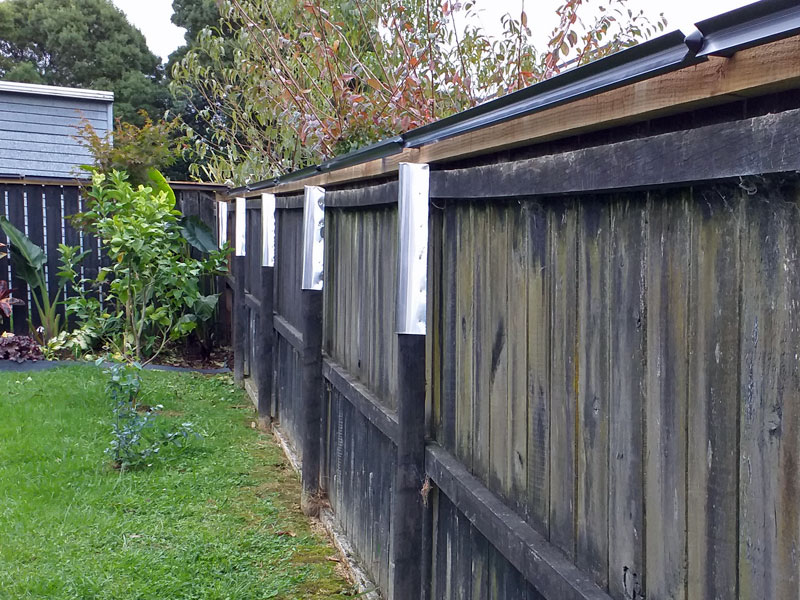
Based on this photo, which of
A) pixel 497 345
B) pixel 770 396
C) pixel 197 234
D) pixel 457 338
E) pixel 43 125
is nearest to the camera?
pixel 770 396

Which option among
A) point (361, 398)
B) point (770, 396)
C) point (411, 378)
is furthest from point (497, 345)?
point (361, 398)

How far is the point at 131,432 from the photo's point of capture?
19.4ft

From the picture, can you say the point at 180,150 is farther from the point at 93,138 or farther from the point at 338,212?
the point at 338,212

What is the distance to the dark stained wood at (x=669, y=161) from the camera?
116 cm

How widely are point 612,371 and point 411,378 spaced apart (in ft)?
4.47

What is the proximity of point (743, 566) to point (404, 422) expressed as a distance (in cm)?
178

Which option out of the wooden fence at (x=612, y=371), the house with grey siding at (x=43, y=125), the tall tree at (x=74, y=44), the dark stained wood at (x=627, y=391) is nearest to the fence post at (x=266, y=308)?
the wooden fence at (x=612, y=371)

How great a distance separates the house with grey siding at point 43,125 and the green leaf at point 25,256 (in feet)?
13.9

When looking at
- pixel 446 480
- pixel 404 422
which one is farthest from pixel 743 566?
pixel 404 422

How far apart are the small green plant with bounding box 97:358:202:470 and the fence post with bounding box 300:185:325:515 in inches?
60.3

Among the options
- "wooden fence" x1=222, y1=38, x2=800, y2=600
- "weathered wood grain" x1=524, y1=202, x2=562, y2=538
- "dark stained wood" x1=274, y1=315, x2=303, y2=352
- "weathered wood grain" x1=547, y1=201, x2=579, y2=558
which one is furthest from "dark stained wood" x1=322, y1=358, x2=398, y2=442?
"weathered wood grain" x1=547, y1=201, x2=579, y2=558

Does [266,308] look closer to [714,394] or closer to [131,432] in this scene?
[131,432]

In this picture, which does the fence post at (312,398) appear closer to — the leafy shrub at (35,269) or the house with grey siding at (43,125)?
the leafy shrub at (35,269)

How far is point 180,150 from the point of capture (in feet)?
36.4
